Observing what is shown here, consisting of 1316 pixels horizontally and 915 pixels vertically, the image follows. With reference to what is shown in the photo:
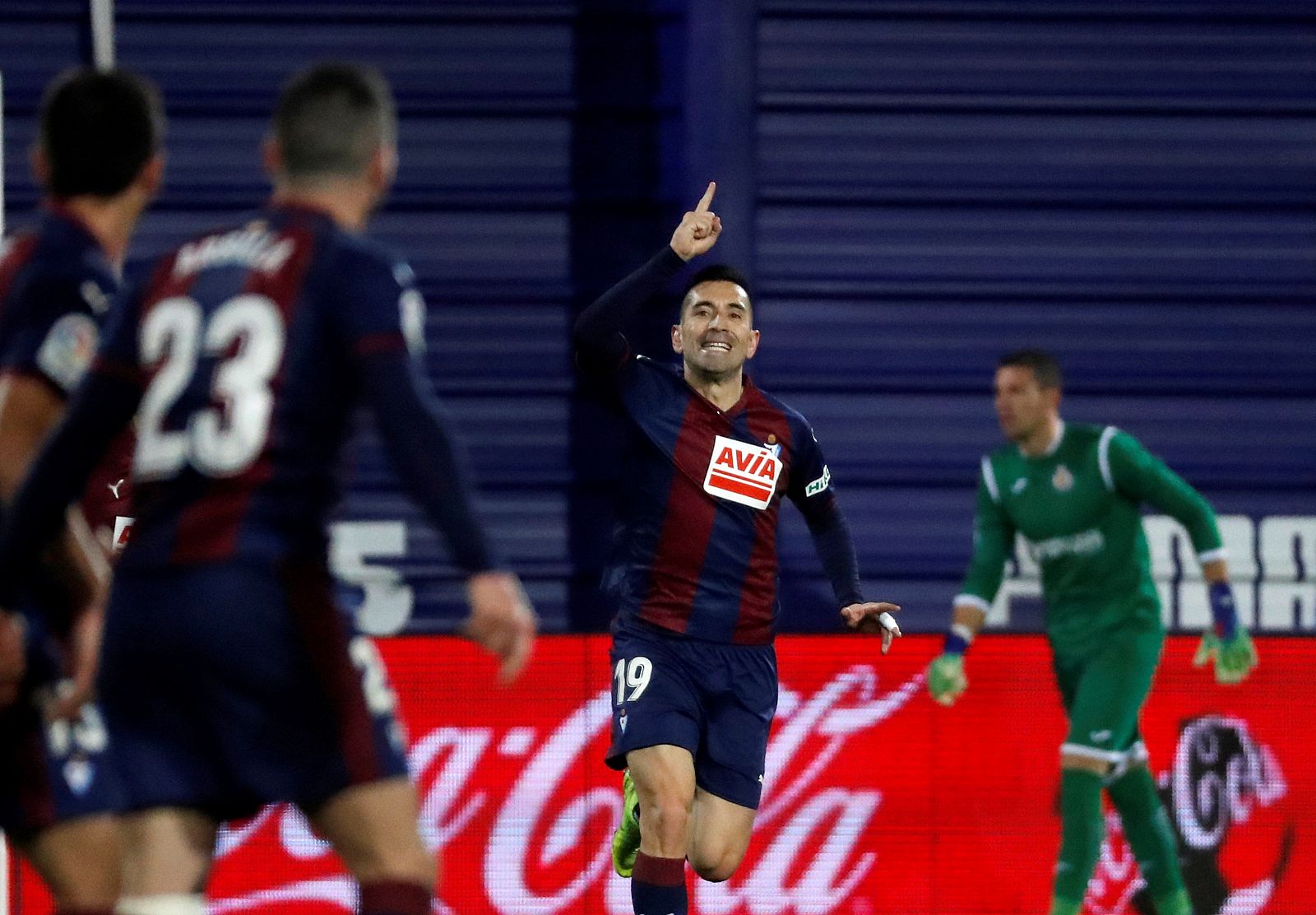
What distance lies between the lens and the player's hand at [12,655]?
3.49m

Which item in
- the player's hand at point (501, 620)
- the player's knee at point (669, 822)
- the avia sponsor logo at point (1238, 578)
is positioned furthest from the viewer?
the avia sponsor logo at point (1238, 578)

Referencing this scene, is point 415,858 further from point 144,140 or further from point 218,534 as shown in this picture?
point 144,140

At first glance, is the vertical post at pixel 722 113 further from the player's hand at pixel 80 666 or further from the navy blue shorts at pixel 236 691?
the navy blue shorts at pixel 236 691

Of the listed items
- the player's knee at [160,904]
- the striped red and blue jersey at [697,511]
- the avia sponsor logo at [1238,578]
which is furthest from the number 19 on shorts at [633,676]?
the avia sponsor logo at [1238,578]

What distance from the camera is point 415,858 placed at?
10.7ft

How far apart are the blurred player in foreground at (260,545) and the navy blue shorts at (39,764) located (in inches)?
18.2

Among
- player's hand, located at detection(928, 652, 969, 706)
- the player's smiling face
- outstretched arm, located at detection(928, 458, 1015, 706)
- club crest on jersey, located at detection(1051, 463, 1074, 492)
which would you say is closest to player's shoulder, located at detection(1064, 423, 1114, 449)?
club crest on jersey, located at detection(1051, 463, 1074, 492)

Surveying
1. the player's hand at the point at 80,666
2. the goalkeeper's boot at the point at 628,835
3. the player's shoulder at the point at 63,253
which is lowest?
the goalkeeper's boot at the point at 628,835

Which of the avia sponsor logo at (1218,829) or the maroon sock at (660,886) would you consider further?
the avia sponsor logo at (1218,829)

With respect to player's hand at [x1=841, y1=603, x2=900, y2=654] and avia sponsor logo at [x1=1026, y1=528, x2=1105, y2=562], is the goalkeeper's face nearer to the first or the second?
avia sponsor logo at [x1=1026, y1=528, x2=1105, y2=562]

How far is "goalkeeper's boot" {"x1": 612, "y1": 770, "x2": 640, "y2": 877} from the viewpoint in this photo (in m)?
6.72

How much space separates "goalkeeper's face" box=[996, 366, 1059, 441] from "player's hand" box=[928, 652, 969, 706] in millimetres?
1010

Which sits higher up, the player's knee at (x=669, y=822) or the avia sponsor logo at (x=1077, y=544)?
the avia sponsor logo at (x=1077, y=544)

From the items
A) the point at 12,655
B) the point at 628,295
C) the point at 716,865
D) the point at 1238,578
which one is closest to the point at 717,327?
the point at 628,295
